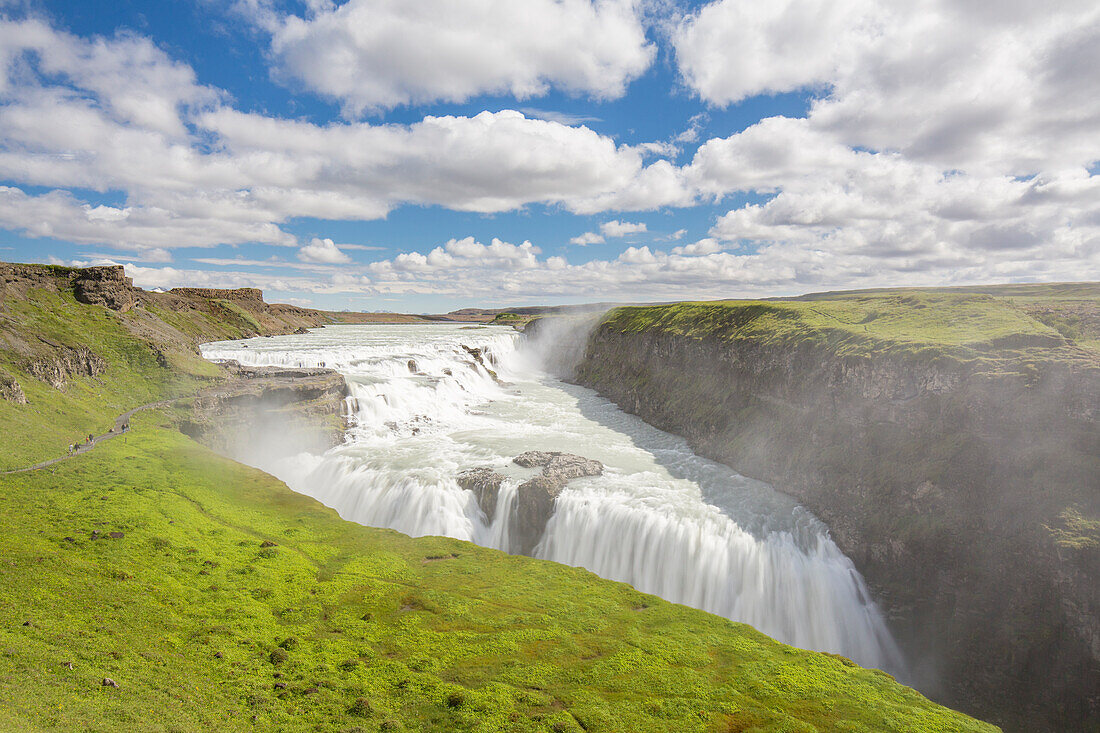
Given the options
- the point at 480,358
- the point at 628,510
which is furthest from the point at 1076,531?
the point at 480,358

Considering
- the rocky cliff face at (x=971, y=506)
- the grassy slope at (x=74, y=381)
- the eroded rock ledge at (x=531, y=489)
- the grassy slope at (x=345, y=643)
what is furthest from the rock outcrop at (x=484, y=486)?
the grassy slope at (x=74, y=381)

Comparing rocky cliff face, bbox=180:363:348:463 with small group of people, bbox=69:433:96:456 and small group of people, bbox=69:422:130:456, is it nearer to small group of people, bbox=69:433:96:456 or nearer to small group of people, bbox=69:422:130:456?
small group of people, bbox=69:422:130:456

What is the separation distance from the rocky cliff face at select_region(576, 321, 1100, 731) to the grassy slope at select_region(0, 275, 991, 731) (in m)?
10.7

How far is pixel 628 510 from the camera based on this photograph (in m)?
30.3

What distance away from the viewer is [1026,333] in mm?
29031

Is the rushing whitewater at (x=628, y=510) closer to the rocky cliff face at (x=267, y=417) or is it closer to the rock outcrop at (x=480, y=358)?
the rocky cliff face at (x=267, y=417)

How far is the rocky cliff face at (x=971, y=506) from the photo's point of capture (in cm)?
2052

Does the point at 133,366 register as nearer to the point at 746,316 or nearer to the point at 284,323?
the point at 746,316

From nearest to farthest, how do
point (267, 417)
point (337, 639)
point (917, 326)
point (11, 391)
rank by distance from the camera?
1. point (337, 639)
2. point (11, 391)
3. point (917, 326)
4. point (267, 417)

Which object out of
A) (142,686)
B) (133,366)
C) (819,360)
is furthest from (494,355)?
(142,686)

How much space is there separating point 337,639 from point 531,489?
17554 mm

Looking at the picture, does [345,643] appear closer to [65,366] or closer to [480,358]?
[65,366]

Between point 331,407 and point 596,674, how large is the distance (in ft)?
127

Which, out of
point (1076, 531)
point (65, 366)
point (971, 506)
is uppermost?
point (65, 366)
